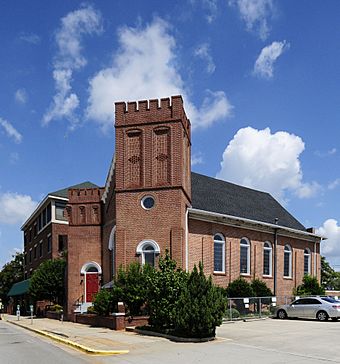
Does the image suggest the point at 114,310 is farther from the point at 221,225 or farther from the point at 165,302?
the point at 221,225

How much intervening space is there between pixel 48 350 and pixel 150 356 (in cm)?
407

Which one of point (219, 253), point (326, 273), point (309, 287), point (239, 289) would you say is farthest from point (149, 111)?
point (326, 273)

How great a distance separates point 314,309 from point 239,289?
605cm

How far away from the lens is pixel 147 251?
32.1 metres

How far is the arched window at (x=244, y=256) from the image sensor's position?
3956cm

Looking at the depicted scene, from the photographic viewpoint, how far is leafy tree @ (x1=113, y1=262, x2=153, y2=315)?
89.5 feet

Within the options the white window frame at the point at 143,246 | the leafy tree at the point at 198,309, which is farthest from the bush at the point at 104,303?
the leafy tree at the point at 198,309

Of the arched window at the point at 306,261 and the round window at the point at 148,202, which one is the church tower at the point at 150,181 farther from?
the arched window at the point at 306,261

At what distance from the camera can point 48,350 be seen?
A: 18578 millimetres

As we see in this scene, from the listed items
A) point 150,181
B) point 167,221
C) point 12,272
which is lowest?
point 12,272

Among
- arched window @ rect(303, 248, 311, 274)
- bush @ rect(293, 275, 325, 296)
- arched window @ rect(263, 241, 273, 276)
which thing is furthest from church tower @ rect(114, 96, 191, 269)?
arched window @ rect(303, 248, 311, 274)

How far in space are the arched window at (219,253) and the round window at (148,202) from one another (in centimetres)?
690

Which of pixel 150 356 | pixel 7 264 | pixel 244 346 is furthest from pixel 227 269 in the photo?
pixel 7 264

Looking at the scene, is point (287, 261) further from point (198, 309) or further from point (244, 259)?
point (198, 309)
